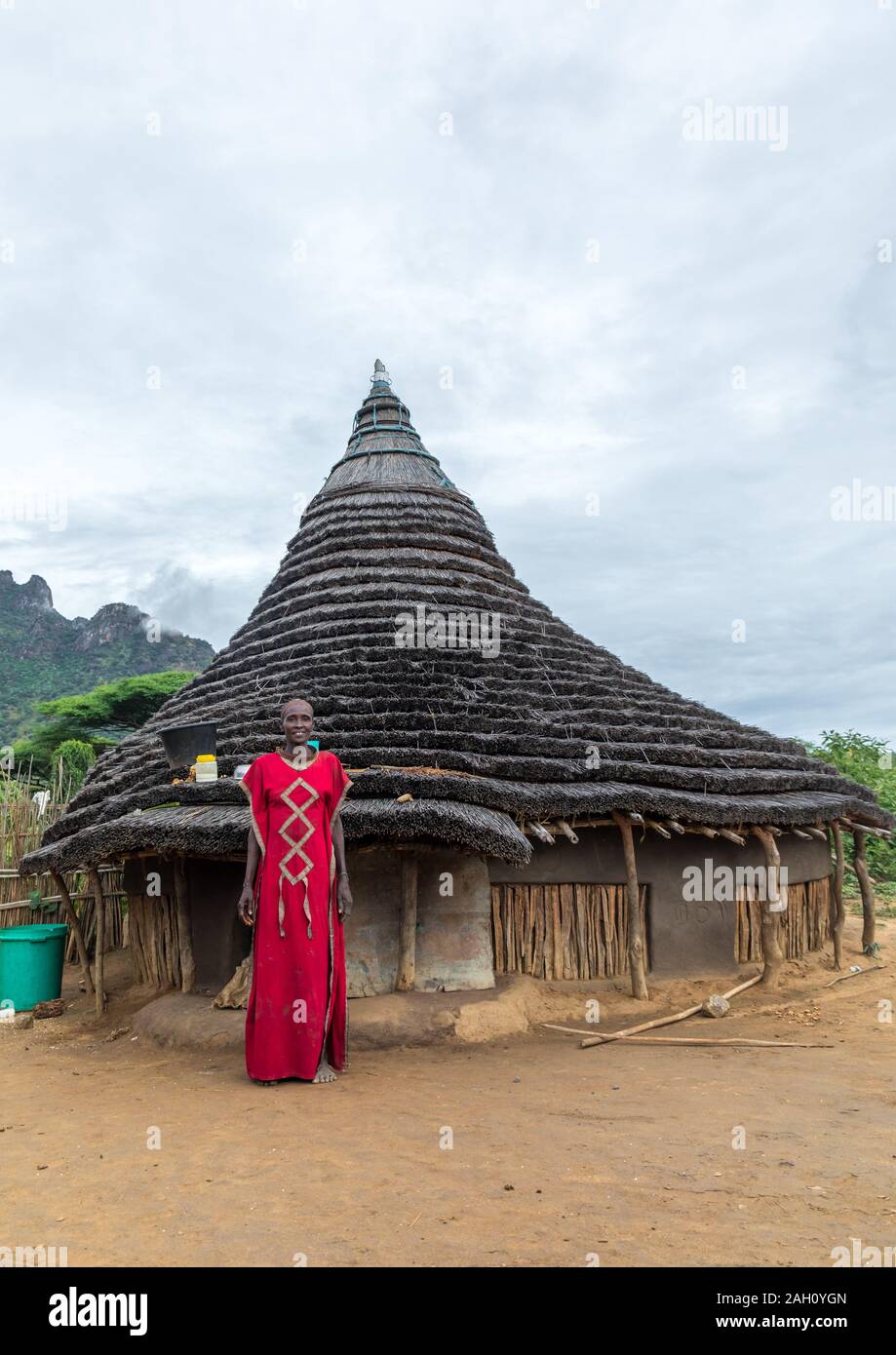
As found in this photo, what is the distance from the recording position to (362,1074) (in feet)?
18.0

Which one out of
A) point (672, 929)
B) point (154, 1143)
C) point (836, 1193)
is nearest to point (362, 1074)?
point (154, 1143)

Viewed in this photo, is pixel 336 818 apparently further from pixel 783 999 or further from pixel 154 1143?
pixel 783 999

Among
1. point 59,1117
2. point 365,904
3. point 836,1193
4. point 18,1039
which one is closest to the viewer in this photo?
point 836,1193

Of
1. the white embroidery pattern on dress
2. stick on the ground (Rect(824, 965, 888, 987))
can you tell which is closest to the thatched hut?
stick on the ground (Rect(824, 965, 888, 987))

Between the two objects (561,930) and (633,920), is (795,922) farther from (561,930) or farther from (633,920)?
(561,930)

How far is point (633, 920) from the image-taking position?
25.0ft

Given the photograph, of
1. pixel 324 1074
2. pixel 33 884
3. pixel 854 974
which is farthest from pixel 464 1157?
pixel 33 884

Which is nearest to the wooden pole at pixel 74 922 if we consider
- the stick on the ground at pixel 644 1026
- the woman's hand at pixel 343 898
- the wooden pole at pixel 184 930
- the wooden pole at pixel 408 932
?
the wooden pole at pixel 184 930

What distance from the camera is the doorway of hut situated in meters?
Answer: 7.52

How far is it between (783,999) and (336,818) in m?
4.97

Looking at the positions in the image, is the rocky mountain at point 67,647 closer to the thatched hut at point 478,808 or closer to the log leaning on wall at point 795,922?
the thatched hut at point 478,808

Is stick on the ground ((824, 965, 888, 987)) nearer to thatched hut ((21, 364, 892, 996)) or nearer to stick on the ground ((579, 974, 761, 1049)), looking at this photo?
thatched hut ((21, 364, 892, 996))

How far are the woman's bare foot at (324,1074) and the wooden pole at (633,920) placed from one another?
10.4ft

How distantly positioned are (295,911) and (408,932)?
1.66 metres
